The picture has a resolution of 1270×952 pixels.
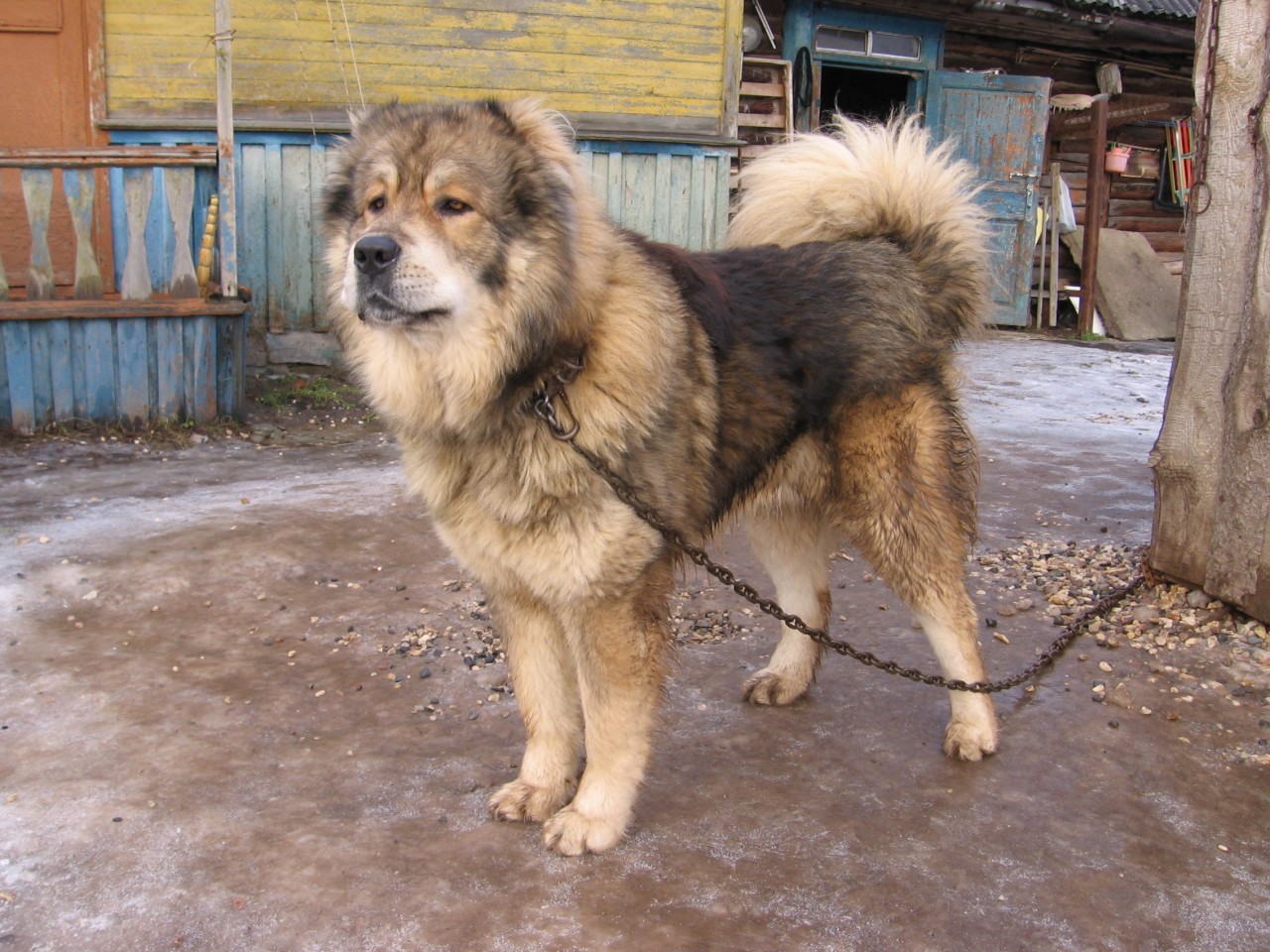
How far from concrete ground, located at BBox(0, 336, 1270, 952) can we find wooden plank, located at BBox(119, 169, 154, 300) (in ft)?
7.16

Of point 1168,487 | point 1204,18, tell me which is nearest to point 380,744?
point 1168,487

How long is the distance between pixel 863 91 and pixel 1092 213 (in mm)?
4348

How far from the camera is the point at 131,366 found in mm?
6652

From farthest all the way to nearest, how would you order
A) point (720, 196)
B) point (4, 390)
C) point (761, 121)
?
point (761, 121), point (720, 196), point (4, 390)

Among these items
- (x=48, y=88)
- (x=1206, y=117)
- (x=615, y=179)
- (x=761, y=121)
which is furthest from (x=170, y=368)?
(x=761, y=121)

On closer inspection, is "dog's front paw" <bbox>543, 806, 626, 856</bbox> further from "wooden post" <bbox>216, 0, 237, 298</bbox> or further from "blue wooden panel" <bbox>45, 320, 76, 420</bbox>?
"wooden post" <bbox>216, 0, 237, 298</bbox>

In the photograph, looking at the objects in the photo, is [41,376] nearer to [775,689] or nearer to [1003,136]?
[775,689]

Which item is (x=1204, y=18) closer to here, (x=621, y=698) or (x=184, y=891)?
(x=621, y=698)

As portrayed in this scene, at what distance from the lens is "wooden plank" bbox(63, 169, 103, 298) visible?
6.64 metres

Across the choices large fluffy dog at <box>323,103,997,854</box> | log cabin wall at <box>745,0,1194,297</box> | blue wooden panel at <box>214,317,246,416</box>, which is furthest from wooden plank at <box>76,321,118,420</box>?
log cabin wall at <box>745,0,1194,297</box>

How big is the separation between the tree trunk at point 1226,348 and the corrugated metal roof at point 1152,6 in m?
8.93

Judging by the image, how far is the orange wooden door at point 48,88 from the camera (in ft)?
25.9

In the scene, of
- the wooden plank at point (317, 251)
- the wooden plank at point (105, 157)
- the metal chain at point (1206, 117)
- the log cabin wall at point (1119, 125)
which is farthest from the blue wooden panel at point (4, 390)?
the log cabin wall at point (1119, 125)

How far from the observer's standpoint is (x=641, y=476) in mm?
2719
